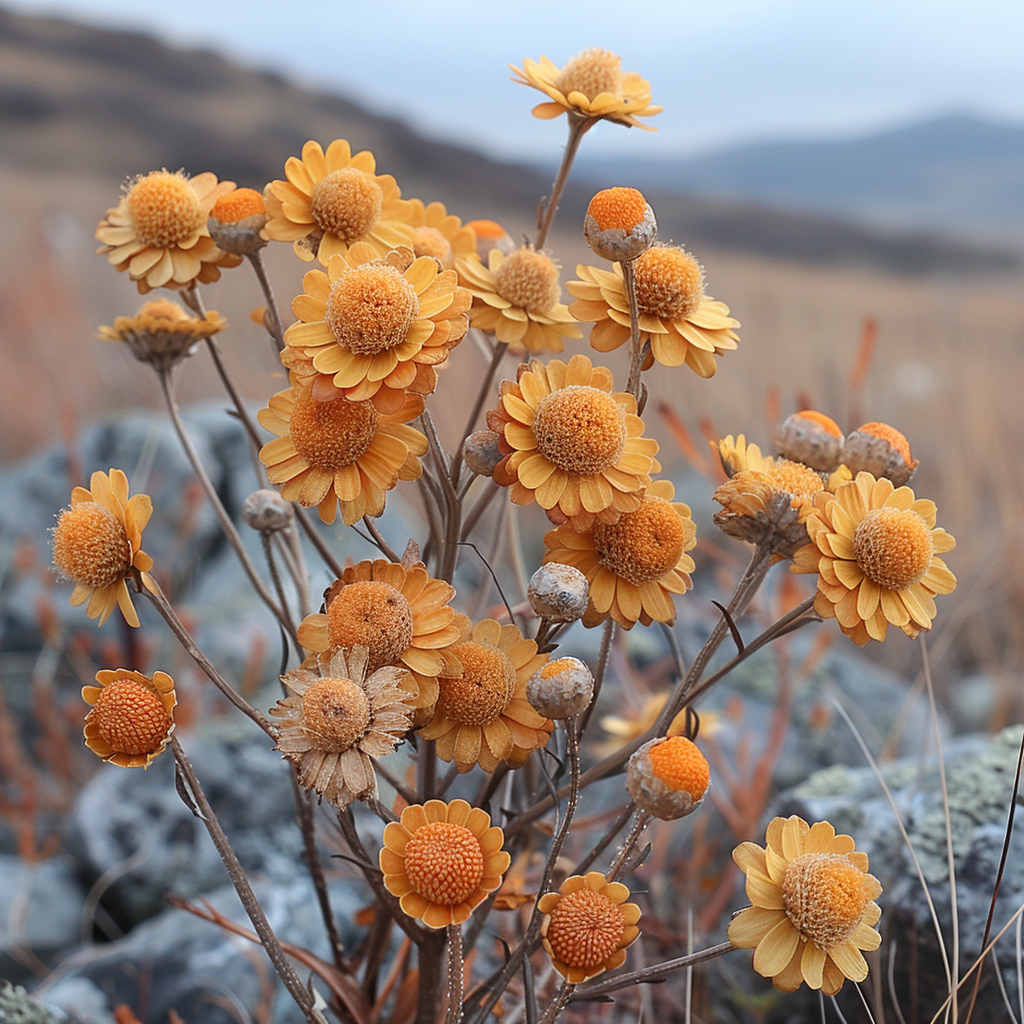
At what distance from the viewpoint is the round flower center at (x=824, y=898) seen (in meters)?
0.69

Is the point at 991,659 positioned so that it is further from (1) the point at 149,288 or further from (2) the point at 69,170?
(2) the point at 69,170

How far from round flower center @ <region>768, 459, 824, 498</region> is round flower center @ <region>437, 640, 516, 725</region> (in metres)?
0.28

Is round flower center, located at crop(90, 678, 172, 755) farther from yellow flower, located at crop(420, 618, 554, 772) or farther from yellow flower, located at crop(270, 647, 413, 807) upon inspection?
yellow flower, located at crop(420, 618, 554, 772)

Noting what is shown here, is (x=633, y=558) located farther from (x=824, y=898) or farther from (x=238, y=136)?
(x=238, y=136)

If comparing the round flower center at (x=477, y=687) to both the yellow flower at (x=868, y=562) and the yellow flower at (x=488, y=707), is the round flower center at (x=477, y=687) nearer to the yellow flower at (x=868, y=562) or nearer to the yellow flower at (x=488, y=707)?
the yellow flower at (x=488, y=707)

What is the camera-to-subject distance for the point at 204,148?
25.8 m

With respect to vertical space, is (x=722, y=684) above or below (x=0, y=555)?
above

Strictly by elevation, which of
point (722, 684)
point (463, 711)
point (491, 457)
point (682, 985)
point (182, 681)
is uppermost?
point (491, 457)

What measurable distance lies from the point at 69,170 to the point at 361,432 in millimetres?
28958

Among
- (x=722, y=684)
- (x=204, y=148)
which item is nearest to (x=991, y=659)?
(x=722, y=684)

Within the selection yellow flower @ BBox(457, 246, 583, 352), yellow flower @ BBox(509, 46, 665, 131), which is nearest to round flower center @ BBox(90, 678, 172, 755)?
yellow flower @ BBox(457, 246, 583, 352)

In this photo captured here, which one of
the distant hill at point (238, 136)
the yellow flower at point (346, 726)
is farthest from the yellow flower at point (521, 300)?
the distant hill at point (238, 136)

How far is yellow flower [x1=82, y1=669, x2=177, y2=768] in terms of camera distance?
27.0 inches

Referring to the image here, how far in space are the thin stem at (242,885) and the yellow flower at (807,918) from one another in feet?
1.27
